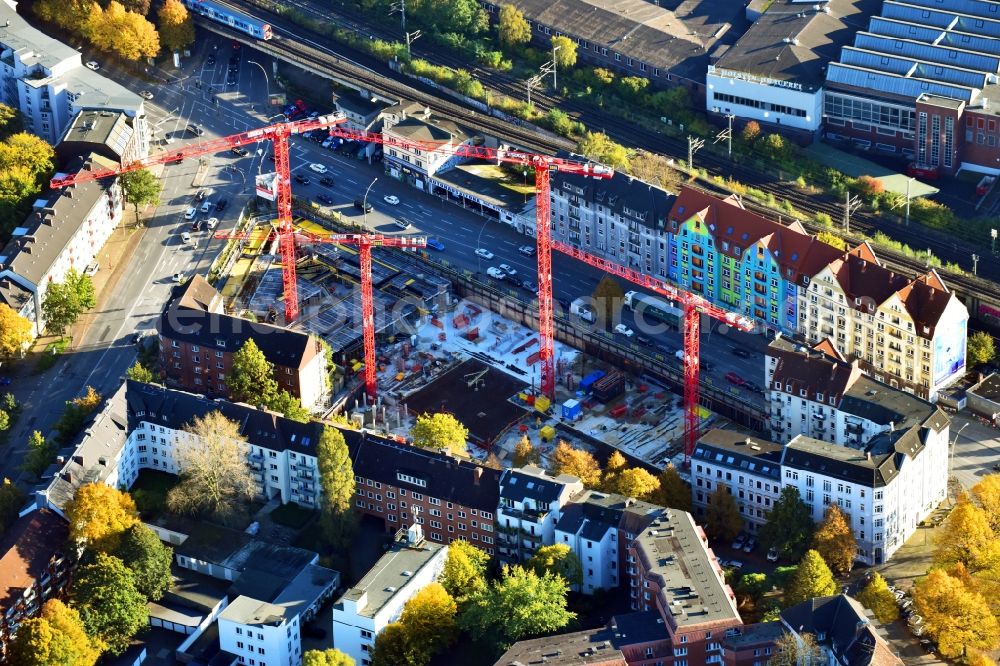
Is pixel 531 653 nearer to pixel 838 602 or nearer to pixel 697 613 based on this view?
pixel 697 613

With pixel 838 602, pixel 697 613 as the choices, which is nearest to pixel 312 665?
pixel 697 613

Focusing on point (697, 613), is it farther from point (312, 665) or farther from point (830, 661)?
point (312, 665)

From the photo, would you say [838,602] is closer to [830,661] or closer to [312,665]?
[830,661]

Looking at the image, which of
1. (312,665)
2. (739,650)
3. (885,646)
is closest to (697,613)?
(739,650)

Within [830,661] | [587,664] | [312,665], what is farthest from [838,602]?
[312,665]

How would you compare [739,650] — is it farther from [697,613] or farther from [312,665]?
[312,665]
